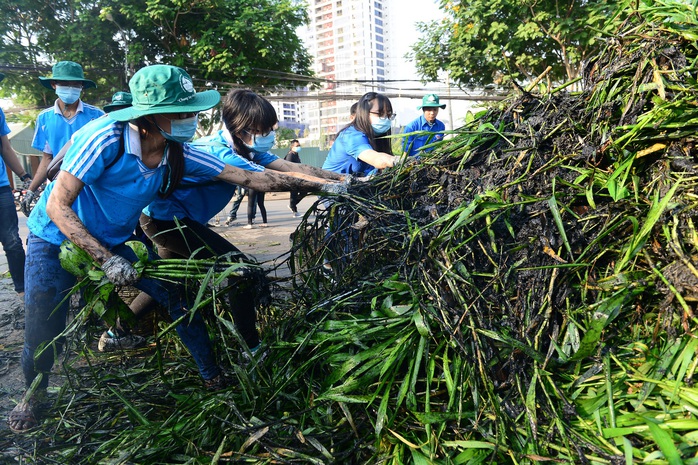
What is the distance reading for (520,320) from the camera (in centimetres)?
168

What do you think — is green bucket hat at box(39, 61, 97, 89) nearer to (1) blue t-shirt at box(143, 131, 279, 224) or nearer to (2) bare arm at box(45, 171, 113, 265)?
(1) blue t-shirt at box(143, 131, 279, 224)

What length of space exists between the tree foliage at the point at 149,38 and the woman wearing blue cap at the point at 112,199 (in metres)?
12.4

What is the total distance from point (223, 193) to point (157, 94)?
87 centimetres

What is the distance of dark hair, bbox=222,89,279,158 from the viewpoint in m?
3.13

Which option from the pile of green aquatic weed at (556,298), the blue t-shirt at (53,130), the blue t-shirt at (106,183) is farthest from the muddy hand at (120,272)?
the blue t-shirt at (53,130)

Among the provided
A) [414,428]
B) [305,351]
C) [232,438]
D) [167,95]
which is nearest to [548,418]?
[414,428]

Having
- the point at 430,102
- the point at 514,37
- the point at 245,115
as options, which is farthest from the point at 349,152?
the point at 514,37

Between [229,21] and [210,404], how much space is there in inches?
533

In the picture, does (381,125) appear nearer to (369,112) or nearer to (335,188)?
(369,112)

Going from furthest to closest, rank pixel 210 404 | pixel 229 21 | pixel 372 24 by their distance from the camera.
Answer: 1. pixel 372 24
2. pixel 229 21
3. pixel 210 404

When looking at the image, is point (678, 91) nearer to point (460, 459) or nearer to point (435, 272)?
point (435, 272)

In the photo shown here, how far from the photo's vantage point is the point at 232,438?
181cm

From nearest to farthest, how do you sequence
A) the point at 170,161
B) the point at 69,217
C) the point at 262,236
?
the point at 69,217
the point at 170,161
the point at 262,236

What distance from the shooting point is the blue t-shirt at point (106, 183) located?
214cm
